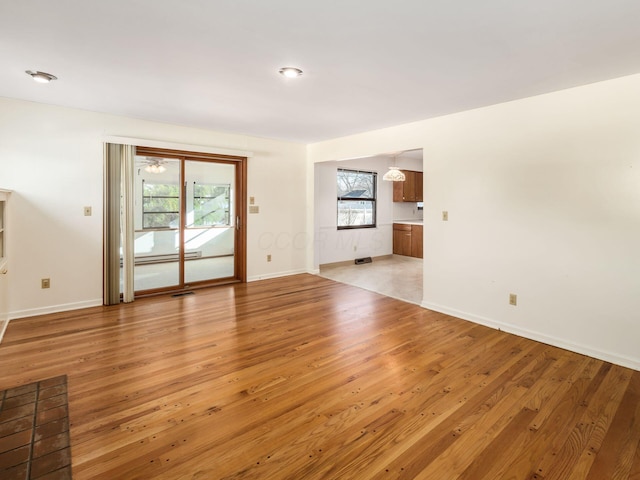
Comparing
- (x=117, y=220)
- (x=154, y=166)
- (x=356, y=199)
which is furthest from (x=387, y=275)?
(x=117, y=220)

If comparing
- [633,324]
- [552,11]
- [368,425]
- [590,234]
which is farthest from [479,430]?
[552,11]

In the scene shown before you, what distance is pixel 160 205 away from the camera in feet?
16.0

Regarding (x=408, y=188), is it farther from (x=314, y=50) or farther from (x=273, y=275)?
(x=314, y=50)

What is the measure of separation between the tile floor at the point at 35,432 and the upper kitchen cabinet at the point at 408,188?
23.2 feet

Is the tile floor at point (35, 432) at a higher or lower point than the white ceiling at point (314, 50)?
lower

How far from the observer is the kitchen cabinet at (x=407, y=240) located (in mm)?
7648

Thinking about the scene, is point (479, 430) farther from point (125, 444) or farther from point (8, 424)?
point (8, 424)

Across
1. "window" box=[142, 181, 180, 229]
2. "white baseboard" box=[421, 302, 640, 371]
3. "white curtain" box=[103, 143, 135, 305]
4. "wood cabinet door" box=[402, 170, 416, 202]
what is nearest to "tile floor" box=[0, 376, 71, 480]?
"white curtain" box=[103, 143, 135, 305]

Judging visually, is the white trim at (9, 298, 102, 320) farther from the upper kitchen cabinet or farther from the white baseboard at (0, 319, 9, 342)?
the upper kitchen cabinet

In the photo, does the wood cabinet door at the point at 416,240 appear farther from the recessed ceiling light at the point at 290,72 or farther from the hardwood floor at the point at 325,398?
the recessed ceiling light at the point at 290,72

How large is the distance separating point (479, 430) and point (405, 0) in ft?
8.05

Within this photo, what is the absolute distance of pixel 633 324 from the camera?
9.02ft

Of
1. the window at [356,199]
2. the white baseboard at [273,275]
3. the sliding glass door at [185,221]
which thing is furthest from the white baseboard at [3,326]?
the window at [356,199]

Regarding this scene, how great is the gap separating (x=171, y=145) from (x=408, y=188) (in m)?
5.49
